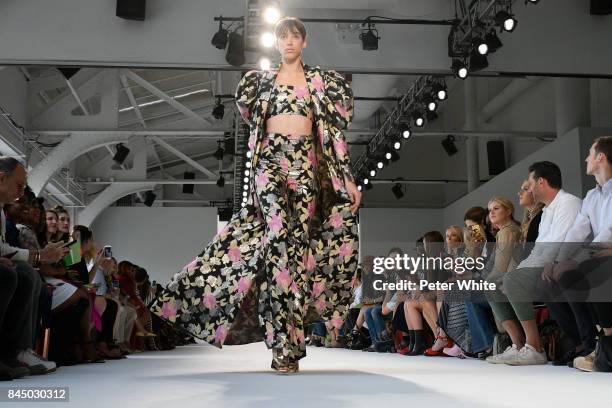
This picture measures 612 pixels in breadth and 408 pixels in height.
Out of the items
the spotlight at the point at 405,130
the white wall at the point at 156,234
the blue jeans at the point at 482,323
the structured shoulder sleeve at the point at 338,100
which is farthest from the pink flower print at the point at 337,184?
the white wall at the point at 156,234

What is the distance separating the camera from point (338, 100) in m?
3.43

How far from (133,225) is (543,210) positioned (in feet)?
49.2

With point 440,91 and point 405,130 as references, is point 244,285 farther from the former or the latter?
point 405,130

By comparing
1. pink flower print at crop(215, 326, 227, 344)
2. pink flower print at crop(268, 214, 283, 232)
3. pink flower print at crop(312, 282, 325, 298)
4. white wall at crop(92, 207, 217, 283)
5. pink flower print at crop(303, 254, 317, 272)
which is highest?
white wall at crop(92, 207, 217, 283)

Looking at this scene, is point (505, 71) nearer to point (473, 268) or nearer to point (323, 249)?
point (473, 268)

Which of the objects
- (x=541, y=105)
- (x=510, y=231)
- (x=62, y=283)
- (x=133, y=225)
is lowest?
(x=62, y=283)

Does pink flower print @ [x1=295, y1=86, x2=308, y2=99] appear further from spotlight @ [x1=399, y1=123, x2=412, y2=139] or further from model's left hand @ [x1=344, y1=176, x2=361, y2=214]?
spotlight @ [x1=399, y1=123, x2=412, y2=139]

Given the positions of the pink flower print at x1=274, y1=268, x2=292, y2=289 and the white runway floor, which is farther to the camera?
the pink flower print at x1=274, y1=268, x2=292, y2=289

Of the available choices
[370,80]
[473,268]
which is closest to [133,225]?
[370,80]

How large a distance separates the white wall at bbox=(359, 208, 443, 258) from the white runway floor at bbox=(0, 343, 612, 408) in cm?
1326

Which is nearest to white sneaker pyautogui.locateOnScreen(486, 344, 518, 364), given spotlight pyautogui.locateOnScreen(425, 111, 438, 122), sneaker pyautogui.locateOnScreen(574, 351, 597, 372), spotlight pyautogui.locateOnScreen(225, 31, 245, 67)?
sneaker pyautogui.locateOnScreen(574, 351, 597, 372)

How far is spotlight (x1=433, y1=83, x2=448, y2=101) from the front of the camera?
901cm

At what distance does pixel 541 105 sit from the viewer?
12258 mm

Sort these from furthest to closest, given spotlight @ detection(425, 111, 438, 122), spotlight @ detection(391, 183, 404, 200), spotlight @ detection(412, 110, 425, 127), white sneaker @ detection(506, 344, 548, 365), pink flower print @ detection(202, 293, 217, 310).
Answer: spotlight @ detection(391, 183, 404, 200), spotlight @ detection(412, 110, 425, 127), spotlight @ detection(425, 111, 438, 122), white sneaker @ detection(506, 344, 548, 365), pink flower print @ detection(202, 293, 217, 310)
